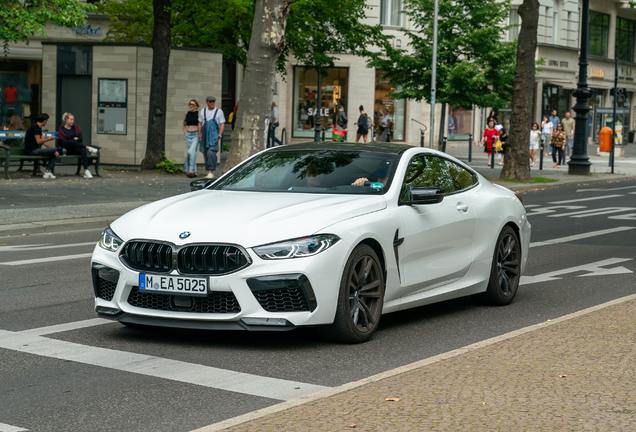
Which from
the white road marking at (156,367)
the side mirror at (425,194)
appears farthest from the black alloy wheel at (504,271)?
the white road marking at (156,367)

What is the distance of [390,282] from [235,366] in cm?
149

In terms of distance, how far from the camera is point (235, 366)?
236 inches

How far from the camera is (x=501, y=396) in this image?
16.5 feet

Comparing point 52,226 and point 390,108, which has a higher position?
point 390,108

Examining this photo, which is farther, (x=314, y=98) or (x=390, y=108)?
(x=390, y=108)

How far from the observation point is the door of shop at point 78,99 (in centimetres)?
2688

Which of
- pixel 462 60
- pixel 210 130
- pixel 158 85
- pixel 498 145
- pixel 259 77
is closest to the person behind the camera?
pixel 259 77

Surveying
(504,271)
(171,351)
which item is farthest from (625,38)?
(171,351)

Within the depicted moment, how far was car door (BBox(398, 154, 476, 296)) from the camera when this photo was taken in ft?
23.7

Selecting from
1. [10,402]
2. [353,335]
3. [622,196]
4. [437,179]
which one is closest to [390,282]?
[353,335]

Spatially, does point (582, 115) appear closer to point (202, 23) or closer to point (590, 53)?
point (202, 23)

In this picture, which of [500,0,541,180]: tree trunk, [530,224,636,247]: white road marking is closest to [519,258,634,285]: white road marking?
[530,224,636,247]: white road marking

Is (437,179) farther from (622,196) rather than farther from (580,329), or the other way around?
(622,196)

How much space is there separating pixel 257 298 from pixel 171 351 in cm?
72
